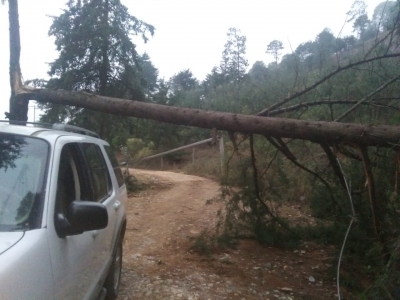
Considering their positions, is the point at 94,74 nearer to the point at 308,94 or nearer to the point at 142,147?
the point at 308,94

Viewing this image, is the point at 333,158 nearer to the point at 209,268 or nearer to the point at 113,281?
the point at 209,268

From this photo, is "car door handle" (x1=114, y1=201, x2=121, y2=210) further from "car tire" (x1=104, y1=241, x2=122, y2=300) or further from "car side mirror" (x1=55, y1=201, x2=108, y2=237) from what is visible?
"car side mirror" (x1=55, y1=201, x2=108, y2=237)

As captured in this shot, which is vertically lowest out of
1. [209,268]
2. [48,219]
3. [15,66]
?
[209,268]

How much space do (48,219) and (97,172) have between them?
1622mm

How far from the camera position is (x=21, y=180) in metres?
2.73

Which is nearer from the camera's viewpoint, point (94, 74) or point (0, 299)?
point (0, 299)

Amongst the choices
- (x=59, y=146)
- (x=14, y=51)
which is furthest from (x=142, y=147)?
(x=59, y=146)

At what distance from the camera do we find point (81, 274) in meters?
2.96

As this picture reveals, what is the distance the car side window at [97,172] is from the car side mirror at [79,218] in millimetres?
1060

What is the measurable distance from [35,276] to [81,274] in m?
0.84

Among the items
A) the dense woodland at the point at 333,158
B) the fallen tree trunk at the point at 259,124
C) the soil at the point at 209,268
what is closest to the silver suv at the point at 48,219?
the soil at the point at 209,268

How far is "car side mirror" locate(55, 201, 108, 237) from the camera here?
2.53 m

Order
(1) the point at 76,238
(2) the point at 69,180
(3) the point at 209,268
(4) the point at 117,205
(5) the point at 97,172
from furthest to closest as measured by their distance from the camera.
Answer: (3) the point at 209,268 → (4) the point at 117,205 → (5) the point at 97,172 → (2) the point at 69,180 → (1) the point at 76,238

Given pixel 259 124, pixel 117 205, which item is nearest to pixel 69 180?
pixel 117 205
